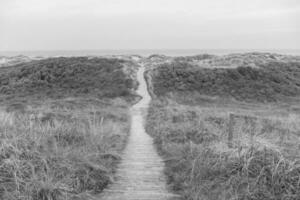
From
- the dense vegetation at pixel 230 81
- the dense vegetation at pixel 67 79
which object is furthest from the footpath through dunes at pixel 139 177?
the dense vegetation at pixel 230 81

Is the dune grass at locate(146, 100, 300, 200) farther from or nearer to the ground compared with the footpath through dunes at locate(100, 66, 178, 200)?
farther from the ground

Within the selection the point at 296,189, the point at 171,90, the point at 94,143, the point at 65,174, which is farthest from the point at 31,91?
the point at 296,189

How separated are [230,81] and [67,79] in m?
19.8

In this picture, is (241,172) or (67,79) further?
(67,79)

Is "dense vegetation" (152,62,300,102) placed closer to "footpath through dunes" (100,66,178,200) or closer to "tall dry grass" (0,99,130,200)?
"footpath through dunes" (100,66,178,200)

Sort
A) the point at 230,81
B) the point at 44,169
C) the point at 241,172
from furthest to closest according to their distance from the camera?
the point at 230,81, the point at 44,169, the point at 241,172

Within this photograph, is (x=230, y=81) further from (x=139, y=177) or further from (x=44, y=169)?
(x=44, y=169)

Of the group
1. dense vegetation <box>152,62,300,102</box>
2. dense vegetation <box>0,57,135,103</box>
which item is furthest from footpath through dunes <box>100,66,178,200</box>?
dense vegetation <box>152,62,300,102</box>

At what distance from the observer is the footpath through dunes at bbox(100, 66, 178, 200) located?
5246mm

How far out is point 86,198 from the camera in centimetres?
497

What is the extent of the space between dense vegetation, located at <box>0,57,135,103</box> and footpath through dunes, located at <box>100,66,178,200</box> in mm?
20615

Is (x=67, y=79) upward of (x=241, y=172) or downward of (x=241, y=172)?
downward

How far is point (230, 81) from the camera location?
36.0m

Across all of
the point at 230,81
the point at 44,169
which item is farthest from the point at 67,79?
the point at 44,169
